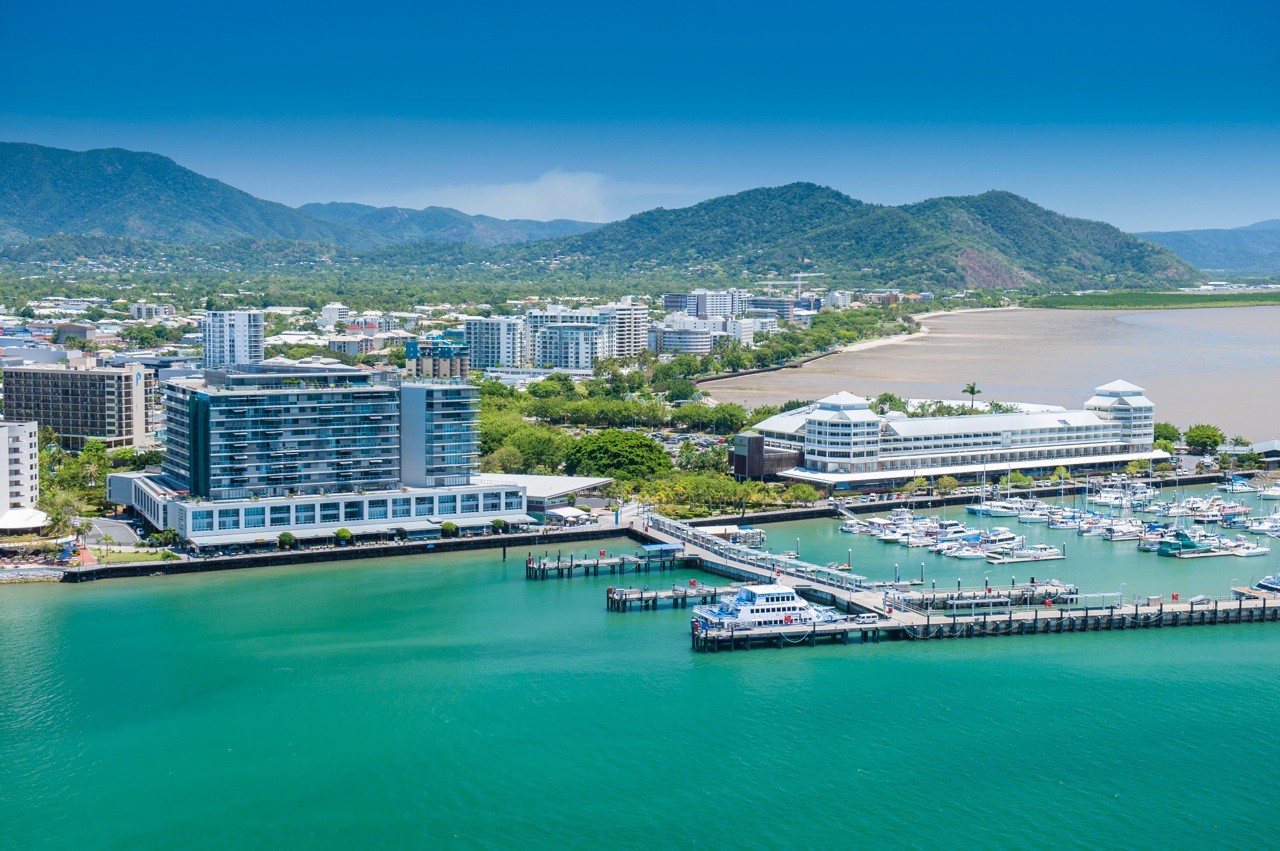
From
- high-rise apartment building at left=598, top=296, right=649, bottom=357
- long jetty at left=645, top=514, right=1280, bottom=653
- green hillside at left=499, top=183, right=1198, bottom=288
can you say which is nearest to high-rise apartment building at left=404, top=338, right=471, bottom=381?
long jetty at left=645, top=514, right=1280, bottom=653

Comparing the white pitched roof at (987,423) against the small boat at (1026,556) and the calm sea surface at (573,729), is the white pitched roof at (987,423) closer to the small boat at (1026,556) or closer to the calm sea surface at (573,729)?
the small boat at (1026,556)

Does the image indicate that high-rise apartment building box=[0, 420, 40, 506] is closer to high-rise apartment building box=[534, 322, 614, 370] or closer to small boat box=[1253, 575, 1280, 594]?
small boat box=[1253, 575, 1280, 594]

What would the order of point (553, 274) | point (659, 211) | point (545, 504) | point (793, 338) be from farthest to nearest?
point (659, 211) → point (553, 274) → point (793, 338) → point (545, 504)

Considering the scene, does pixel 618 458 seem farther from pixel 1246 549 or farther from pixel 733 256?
pixel 733 256

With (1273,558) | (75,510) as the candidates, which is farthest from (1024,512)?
(75,510)

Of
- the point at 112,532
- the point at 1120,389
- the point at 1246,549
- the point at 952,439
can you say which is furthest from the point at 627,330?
the point at 1246,549

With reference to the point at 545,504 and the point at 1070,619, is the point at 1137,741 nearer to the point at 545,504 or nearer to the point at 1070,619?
the point at 1070,619
